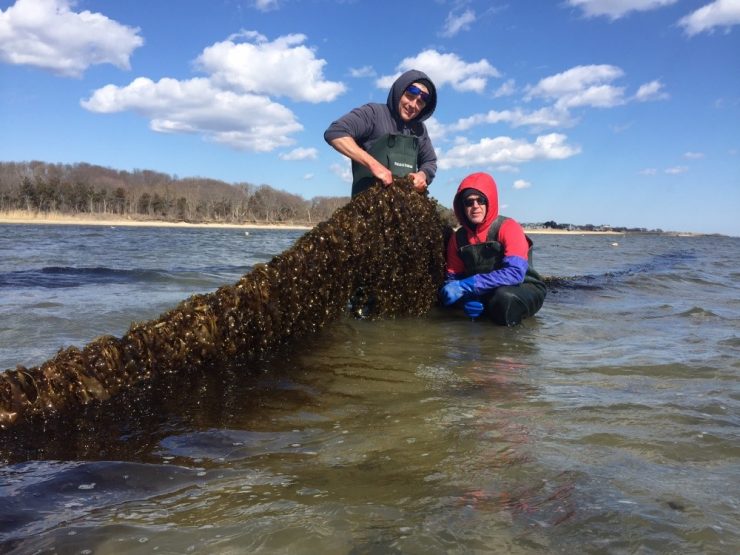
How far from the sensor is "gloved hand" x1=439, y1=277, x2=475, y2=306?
594 centimetres

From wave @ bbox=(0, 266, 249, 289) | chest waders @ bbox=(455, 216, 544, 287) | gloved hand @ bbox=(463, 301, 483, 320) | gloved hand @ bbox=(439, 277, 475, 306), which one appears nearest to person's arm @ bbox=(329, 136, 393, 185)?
chest waders @ bbox=(455, 216, 544, 287)

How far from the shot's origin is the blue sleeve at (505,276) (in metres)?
5.79

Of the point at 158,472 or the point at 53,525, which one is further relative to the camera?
the point at 158,472

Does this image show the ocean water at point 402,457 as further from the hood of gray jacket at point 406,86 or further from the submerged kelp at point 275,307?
the hood of gray jacket at point 406,86

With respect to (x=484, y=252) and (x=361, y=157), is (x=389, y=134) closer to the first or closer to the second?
(x=361, y=157)

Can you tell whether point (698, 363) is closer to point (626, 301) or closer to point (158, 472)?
point (158, 472)

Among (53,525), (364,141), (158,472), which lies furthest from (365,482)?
(364,141)

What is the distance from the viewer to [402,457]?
2363mm

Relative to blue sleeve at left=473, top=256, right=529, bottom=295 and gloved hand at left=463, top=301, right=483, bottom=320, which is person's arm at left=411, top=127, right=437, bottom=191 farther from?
gloved hand at left=463, top=301, right=483, bottom=320

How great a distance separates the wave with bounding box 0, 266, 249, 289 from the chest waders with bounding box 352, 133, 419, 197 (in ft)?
17.7

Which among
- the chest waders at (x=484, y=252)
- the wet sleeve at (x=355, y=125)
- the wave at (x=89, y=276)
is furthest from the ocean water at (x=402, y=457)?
the wave at (x=89, y=276)

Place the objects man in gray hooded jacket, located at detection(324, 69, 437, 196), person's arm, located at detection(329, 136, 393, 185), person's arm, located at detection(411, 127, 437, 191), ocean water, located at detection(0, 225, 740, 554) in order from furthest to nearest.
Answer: person's arm, located at detection(411, 127, 437, 191), man in gray hooded jacket, located at detection(324, 69, 437, 196), person's arm, located at detection(329, 136, 393, 185), ocean water, located at detection(0, 225, 740, 554)

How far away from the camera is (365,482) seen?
2121 mm

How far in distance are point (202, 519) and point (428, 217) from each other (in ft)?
14.7
